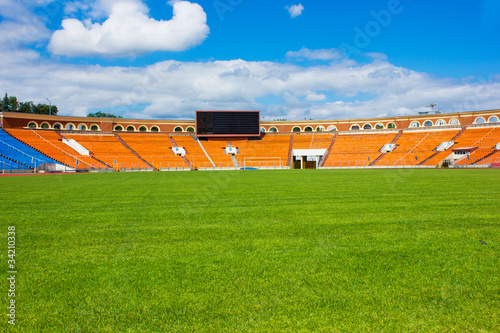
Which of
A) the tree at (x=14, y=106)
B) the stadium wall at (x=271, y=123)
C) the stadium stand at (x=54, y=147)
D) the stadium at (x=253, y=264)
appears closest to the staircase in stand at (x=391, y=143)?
the stadium wall at (x=271, y=123)

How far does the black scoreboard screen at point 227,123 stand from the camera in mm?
54281

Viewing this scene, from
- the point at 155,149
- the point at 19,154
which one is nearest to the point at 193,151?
the point at 155,149

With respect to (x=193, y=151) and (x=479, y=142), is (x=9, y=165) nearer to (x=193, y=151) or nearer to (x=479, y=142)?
(x=193, y=151)

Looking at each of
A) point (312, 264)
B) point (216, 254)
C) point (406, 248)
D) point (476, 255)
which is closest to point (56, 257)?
point (216, 254)

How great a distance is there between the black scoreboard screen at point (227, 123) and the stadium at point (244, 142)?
0.17 m

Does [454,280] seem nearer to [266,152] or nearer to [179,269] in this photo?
[179,269]

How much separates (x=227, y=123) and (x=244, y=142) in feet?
14.7

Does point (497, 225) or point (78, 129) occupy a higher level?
point (78, 129)

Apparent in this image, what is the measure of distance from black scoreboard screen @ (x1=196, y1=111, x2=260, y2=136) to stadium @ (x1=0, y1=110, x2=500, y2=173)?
17 centimetres

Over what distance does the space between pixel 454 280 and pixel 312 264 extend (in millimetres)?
1321

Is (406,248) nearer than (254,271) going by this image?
No

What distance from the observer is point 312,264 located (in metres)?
3.40

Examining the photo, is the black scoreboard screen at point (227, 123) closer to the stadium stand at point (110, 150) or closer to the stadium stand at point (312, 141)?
the stadium stand at point (312, 141)

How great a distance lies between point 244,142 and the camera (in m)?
55.9
